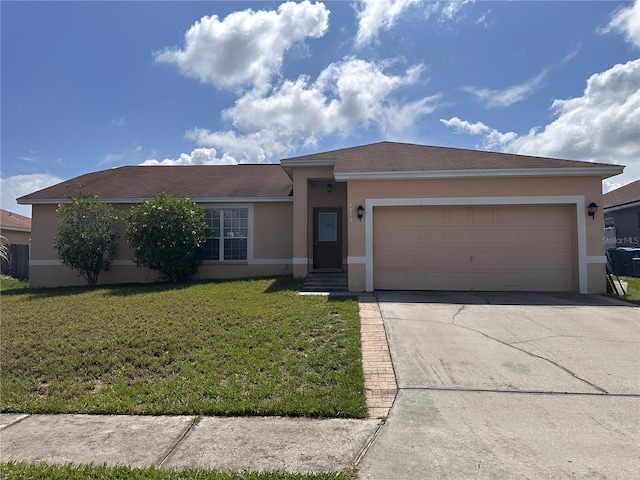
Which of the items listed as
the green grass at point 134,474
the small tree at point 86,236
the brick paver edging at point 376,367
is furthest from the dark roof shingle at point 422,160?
the green grass at point 134,474

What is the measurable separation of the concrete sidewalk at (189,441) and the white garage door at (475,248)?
665 cm

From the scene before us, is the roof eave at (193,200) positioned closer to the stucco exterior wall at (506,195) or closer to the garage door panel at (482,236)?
the stucco exterior wall at (506,195)

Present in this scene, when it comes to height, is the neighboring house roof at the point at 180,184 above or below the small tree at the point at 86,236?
above

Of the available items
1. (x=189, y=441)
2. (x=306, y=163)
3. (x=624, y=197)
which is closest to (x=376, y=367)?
(x=189, y=441)

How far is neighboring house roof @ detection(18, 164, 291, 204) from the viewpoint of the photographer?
12.9 metres

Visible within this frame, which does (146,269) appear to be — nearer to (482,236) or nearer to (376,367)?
(376,367)

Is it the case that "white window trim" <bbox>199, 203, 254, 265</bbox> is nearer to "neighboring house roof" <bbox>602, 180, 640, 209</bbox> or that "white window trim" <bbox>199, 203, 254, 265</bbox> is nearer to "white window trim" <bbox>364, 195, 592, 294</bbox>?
"white window trim" <bbox>364, 195, 592, 294</bbox>

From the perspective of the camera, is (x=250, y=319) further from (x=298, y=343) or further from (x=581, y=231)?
(x=581, y=231)

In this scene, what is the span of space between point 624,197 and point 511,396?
19448 mm

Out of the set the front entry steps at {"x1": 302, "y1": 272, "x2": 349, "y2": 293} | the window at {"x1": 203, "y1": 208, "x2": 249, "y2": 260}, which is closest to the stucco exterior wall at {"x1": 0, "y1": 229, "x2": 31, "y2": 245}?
the window at {"x1": 203, "y1": 208, "x2": 249, "y2": 260}

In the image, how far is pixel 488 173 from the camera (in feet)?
31.9

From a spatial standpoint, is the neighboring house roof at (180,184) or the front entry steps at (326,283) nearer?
the front entry steps at (326,283)

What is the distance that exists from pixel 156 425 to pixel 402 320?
456 cm

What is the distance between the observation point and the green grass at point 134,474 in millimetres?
2920
